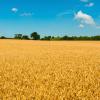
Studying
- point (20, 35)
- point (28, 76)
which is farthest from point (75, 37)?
point (28, 76)

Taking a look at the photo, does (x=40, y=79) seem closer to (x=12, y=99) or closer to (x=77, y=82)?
(x=77, y=82)

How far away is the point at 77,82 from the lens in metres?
6.92

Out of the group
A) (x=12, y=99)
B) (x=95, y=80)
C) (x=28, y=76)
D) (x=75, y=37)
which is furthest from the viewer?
(x=75, y=37)

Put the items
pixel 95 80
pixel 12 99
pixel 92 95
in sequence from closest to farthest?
pixel 12 99
pixel 92 95
pixel 95 80

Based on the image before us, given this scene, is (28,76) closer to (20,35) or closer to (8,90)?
(8,90)

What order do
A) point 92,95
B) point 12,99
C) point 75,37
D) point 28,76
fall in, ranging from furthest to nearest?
point 75,37 < point 28,76 < point 92,95 < point 12,99

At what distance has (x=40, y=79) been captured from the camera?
7359 millimetres

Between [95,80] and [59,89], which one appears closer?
[59,89]

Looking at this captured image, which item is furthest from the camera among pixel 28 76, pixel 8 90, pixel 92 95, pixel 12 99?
pixel 28 76

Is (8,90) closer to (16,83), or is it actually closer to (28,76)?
(16,83)

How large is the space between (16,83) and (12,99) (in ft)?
5.60

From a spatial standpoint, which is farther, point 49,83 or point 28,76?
point 28,76

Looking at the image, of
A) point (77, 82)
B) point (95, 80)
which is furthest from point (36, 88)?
point (95, 80)

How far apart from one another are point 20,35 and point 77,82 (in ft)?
275
